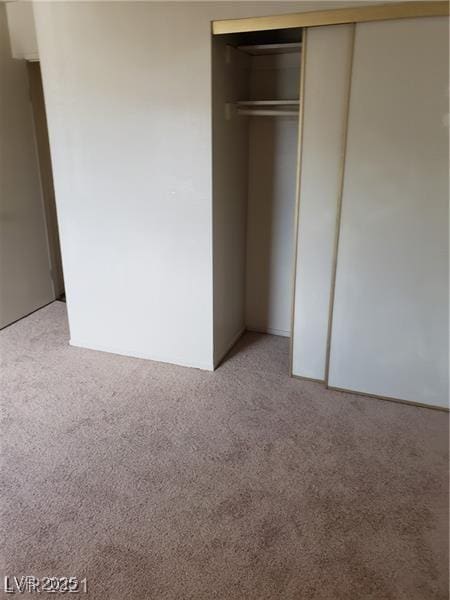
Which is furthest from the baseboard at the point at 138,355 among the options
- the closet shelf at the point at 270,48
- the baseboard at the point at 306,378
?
the closet shelf at the point at 270,48

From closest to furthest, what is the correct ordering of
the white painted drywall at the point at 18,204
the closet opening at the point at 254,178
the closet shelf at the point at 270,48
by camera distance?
the closet shelf at the point at 270,48 < the closet opening at the point at 254,178 < the white painted drywall at the point at 18,204

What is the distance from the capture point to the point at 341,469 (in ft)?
7.72

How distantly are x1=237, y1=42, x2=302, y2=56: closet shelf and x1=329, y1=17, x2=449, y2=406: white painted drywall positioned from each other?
1.75ft

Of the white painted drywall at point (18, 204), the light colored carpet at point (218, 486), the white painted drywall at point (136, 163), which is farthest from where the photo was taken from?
the white painted drywall at point (18, 204)

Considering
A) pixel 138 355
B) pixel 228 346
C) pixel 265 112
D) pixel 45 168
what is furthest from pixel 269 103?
pixel 45 168

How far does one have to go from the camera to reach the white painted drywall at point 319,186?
250 cm

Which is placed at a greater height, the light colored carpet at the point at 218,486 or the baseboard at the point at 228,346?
the baseboard at the point at 228,346

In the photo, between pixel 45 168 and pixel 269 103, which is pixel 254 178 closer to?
pixel 269 103

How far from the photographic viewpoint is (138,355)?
3455 millimetres

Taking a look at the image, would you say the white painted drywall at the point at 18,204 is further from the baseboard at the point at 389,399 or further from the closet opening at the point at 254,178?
the baseboard at the point at 389,399

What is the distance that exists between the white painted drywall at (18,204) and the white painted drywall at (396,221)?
2621 mm

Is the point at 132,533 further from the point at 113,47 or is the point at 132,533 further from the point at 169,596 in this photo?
the point at 113,47

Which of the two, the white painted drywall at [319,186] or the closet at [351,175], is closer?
the closet at [351,175]

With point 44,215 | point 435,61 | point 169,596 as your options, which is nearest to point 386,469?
point 169,596
